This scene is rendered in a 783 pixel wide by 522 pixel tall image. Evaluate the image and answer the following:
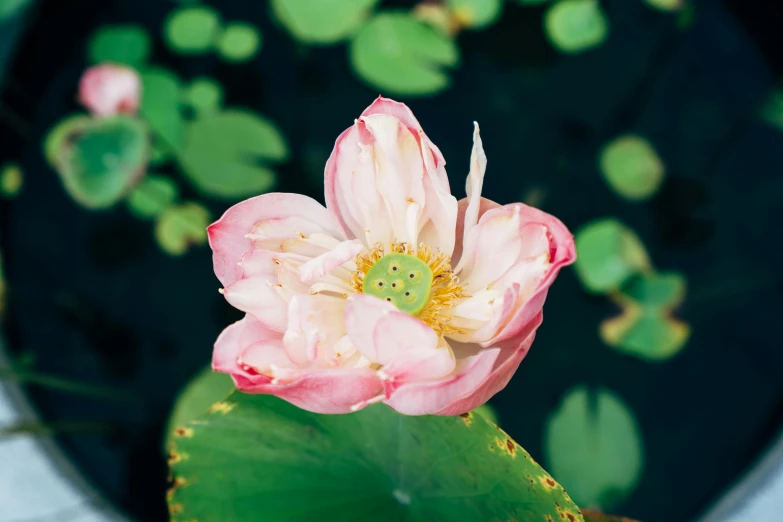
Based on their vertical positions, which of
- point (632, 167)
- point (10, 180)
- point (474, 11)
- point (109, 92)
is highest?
point (474, 11)

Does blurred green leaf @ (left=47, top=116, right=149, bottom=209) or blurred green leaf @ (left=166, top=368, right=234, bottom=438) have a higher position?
blurred green leaf @ (left=47, top=116, right=149, bottom=209)

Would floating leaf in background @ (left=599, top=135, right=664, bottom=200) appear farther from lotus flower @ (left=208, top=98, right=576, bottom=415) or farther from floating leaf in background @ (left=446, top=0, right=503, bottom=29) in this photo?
lotus flower @ (left=208, top=98, right=576, bottom=415)

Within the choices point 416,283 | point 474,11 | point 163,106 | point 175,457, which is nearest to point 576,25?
point 474,11

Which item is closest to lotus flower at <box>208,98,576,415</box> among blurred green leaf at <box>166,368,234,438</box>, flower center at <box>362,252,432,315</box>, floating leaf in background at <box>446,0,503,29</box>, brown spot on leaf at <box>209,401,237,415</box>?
flower center at <box>362,252,432,315</box>

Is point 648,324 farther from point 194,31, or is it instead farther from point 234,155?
point 194,31

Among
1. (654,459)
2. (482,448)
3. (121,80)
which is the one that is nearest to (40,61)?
(121,80)

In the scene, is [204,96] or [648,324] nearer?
[648,324]

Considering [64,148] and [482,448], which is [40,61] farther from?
[482,448]
